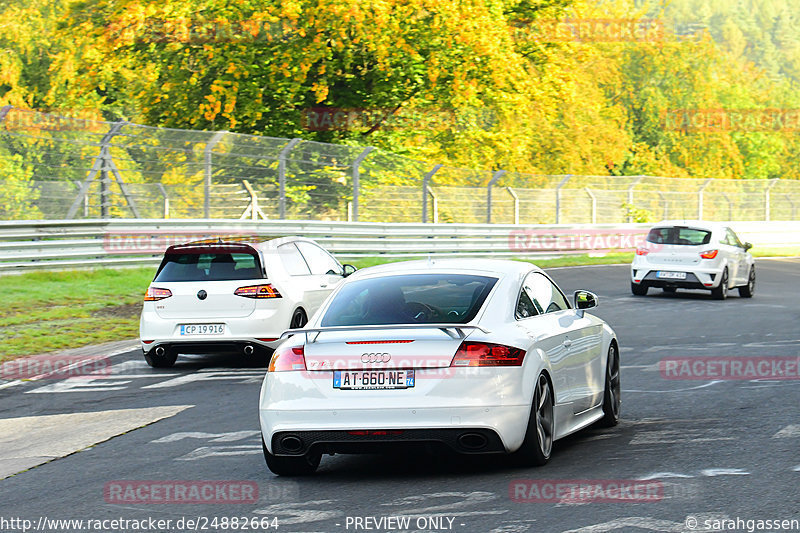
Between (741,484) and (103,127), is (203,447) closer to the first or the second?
(741,484)

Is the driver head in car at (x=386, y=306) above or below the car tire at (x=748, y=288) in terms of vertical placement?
above

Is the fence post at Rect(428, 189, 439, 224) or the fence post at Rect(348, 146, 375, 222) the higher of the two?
the fence post at Rect(348, 146, 375, 222)

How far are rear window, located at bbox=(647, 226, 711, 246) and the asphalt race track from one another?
1009cm

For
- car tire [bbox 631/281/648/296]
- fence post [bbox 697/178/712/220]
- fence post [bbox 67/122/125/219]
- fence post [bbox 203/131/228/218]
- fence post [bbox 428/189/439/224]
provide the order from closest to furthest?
car tire [bbox 631/281/648/296], fence post [bbox 67/122/125/219], fence post [bbox 203/131/228/218], fence post [bbox 428/189/439/224], fence post [bbox 697/178/712/220]

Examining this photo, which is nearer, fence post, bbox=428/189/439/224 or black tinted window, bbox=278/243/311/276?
black tinted window, bbox=278/243/311/276

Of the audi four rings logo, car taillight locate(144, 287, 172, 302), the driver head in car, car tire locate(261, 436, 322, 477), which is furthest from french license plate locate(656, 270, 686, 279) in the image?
the audi four rings logo

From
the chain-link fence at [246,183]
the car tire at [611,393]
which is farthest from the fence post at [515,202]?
the car tire at [611,393]

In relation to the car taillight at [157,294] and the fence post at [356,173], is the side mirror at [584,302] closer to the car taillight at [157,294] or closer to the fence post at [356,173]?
the car taillight at [157,294]

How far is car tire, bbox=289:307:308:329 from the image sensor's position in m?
13.5

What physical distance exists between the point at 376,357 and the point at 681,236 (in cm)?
1686

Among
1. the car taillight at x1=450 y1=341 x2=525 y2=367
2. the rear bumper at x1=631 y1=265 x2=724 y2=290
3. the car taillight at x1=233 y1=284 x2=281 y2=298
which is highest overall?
the car taillight at x1=450 y1=341 x2=525 y2=367

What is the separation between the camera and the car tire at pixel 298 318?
1354 centimetres

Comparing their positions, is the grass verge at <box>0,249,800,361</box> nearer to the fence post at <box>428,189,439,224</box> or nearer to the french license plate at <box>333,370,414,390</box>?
the french license plate at <box>333,370,414,390</box>

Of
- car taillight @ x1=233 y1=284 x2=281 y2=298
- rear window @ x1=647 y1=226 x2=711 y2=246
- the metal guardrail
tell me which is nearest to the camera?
car taillight @ x1=233 y1=284 x2=281 y2=298
